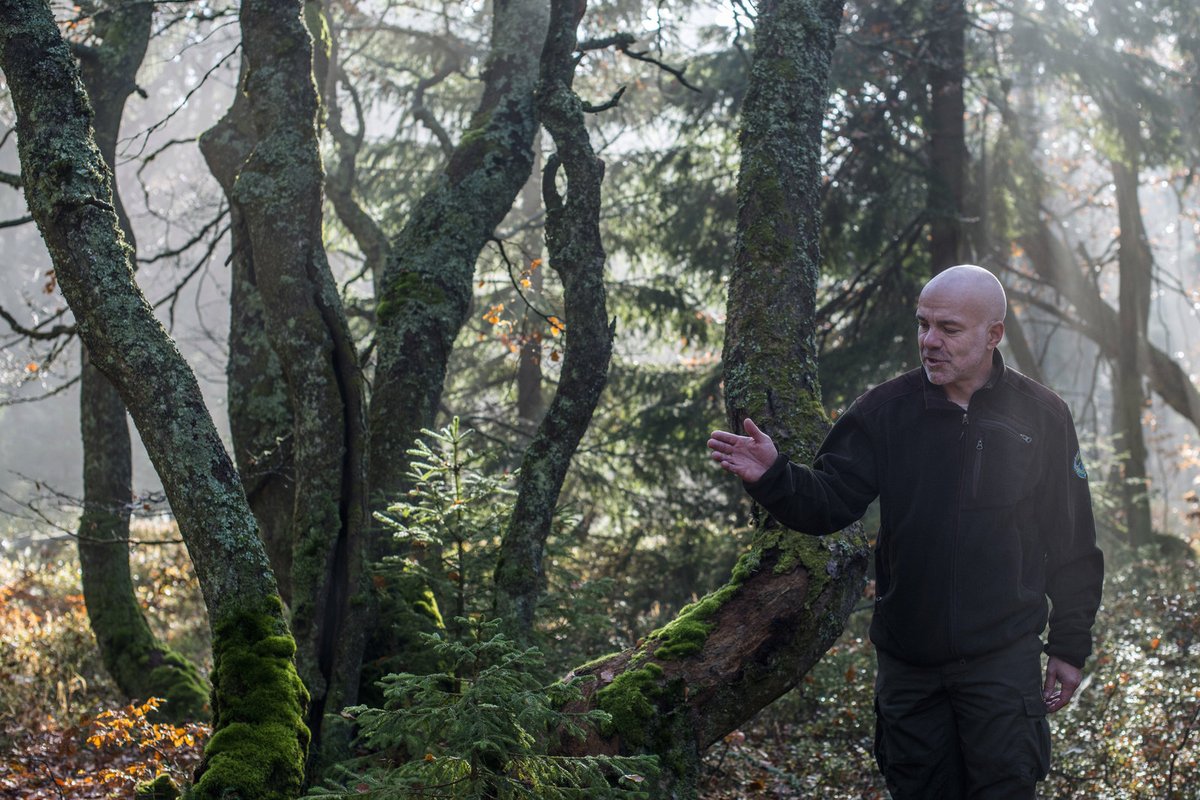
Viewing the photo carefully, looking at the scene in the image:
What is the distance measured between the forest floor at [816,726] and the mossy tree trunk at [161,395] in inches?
75.2

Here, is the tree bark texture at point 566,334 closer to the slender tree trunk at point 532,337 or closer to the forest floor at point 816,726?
the forest floor at point 816,726

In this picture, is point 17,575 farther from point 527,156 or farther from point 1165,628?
point 1165,628

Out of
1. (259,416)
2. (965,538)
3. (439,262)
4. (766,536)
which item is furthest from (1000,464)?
(259,416)

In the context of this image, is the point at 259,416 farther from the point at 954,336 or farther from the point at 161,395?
the point at 954,336

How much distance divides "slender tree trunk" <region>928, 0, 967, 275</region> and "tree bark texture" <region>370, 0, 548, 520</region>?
5.54 m

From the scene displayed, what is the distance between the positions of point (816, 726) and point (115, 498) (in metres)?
5.86

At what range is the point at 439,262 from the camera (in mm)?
6812

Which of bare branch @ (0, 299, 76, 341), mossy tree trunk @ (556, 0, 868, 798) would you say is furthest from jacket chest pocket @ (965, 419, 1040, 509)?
bare branch @ (0, 299, 76, 341)

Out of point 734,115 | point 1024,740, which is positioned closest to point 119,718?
point 1024,740

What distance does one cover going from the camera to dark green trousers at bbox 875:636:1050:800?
3592 millimetres

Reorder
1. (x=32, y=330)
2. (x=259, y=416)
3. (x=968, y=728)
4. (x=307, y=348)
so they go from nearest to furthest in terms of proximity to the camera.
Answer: (x=968, y=728) → (x=307, y=348) → (x=259, y=416) → (x=32, y=330)

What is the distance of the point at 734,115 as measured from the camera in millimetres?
12531

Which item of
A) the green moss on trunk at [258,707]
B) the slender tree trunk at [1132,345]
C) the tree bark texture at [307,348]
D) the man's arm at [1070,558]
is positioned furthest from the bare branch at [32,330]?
the slender tree trunk at [1132,345]

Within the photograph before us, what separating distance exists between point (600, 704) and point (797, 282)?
2207 mm
